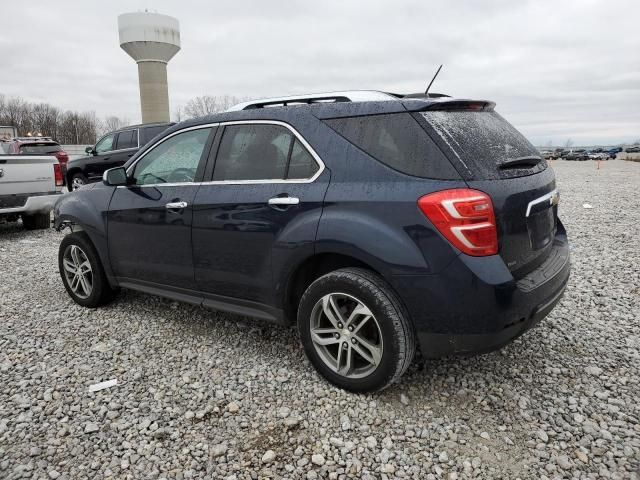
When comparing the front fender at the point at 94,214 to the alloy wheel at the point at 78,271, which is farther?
the alloy wheel at the point at 78,271

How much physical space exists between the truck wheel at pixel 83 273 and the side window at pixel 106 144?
8.96 meters

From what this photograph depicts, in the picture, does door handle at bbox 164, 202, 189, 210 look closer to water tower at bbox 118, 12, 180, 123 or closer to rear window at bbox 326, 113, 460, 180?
rear window at bbox 326, 113, 460, 180

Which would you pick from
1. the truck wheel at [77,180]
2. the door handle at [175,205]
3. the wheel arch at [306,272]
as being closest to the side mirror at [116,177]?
the door handle at [175,205]

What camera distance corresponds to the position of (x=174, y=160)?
379 cm

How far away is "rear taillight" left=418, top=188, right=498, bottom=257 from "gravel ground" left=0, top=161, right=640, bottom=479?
40.0 inches

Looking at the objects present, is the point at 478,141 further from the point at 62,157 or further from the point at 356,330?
the point at 62,157

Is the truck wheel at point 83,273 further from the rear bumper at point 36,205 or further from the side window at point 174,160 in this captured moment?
the rear bumper at point 36,205

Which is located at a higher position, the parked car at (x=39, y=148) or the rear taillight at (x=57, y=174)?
the parked car at (x=39, y=148)

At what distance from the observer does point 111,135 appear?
12.7 metres

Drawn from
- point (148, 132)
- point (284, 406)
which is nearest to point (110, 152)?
point (148, 132)

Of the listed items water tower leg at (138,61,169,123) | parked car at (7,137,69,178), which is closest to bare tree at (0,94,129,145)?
water tower leg at (138,61,169,123)

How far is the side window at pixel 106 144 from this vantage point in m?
12.6

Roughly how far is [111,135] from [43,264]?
291 inches

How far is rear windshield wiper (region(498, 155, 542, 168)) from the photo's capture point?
106 inches
